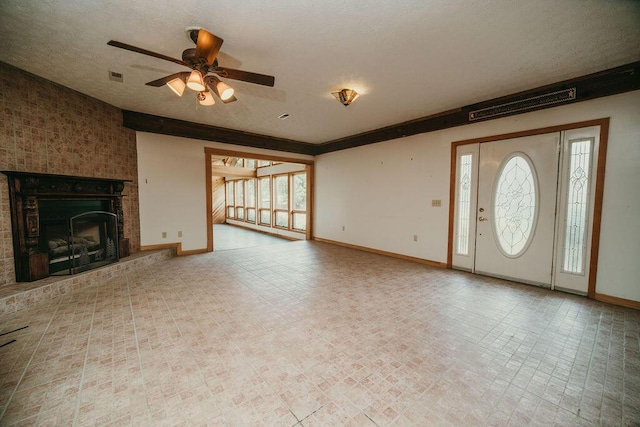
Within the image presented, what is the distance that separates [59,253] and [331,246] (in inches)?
199

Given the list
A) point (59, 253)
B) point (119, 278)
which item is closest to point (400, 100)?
point (119, 278)

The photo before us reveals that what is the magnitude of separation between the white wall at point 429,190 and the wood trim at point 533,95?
0.11 m

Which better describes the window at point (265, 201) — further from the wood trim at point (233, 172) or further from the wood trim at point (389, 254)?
the wood trim at point (389, 254)

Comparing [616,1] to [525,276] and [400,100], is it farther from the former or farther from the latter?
[525,276]

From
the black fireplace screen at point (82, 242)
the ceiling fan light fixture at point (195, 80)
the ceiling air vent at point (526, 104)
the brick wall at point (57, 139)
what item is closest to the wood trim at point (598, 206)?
the ceiling air vent at point (526, 104)

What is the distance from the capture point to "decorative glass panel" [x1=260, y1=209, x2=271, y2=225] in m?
9.73

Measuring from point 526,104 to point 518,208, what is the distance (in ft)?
4.85

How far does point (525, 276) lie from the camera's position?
3732 millimetres

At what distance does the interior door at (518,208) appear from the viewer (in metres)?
3.53

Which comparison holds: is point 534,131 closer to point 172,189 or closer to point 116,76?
point 116,76

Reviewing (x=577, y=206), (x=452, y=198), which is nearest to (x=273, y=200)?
(x=452, y=198)

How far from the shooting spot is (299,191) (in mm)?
8422

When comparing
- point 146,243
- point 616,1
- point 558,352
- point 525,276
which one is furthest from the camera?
point 146,243

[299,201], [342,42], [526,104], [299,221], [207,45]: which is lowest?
[299,221]
